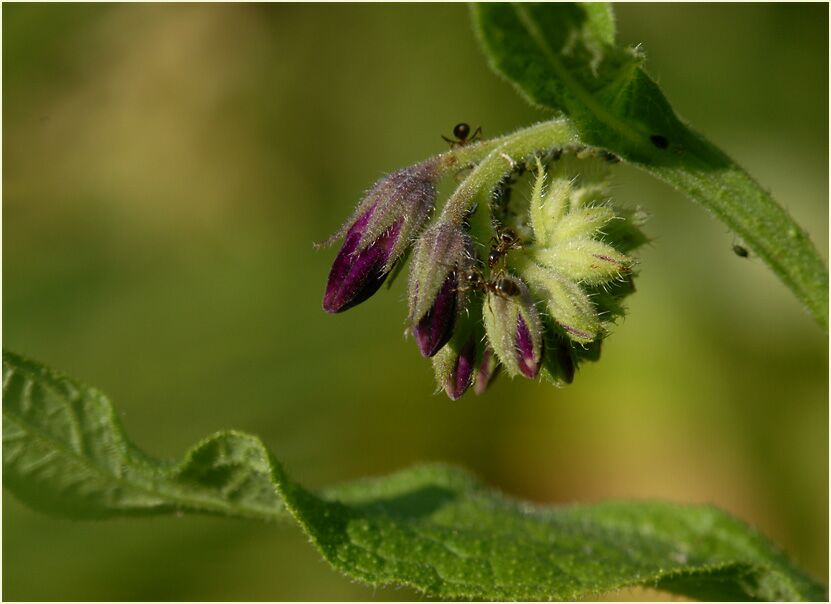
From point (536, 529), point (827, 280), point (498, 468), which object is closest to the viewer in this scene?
point (827, 280)

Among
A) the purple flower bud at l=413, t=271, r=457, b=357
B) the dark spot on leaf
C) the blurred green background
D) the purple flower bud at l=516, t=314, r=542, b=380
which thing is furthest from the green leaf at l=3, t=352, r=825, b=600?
the blurred green background

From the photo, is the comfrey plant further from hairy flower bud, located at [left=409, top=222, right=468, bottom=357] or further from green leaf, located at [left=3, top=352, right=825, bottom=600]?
green leaf, located at [left=3, top=352, right=825, bottom=600]

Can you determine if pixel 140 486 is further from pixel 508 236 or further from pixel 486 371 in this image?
pixel 508 236

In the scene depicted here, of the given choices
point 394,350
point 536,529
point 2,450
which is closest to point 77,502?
point 2,450

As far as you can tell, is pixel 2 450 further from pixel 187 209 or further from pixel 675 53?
pixel 675 53

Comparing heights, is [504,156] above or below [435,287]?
above

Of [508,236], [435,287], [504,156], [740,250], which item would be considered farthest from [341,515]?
[740,250]

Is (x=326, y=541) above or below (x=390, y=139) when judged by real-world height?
below
